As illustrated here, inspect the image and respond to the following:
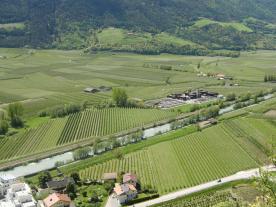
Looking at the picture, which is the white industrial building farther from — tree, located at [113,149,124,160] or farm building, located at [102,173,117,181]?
tree, located at [113,149,124,160]

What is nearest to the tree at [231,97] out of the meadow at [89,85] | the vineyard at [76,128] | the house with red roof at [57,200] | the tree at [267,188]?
the meadow at [89,85]

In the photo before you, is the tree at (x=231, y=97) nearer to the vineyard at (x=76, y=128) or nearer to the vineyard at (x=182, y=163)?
the vineyard at (x=76, y=128)

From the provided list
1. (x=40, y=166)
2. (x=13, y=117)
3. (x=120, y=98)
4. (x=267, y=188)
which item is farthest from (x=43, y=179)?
(x=267, y=188)

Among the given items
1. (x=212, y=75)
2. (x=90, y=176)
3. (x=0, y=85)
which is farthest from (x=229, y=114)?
(x=0, y=85)

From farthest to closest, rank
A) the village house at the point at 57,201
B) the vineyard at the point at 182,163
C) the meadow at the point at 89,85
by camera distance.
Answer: the meadow at the point at 89,85, the vineyard at the point at 182,163, the village house at the point at 57,201

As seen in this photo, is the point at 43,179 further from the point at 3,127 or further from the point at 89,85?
the point at 89,85

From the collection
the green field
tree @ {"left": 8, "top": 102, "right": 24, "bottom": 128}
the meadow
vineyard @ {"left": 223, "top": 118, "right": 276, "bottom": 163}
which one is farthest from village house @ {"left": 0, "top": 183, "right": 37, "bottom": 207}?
the green field
